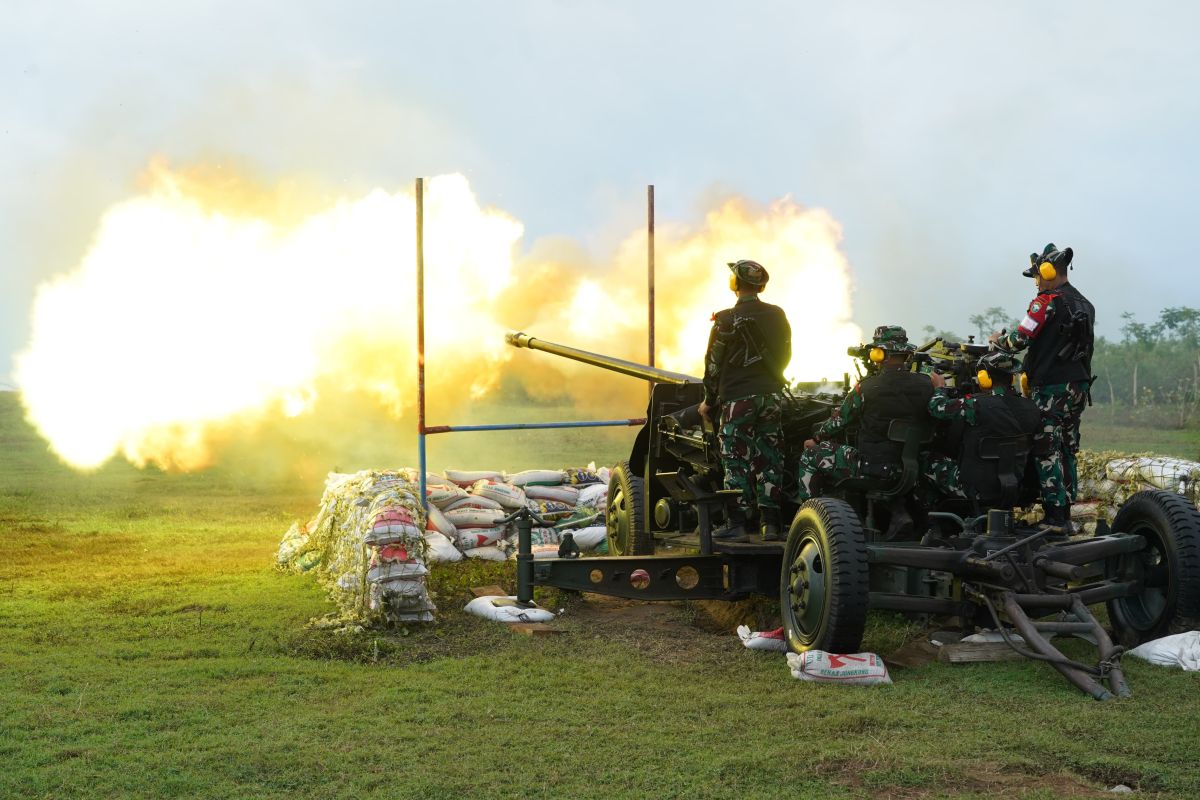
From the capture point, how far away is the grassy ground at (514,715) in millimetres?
5336

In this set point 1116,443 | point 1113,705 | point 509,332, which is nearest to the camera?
point 1113,705

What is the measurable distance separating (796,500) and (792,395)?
943 mm

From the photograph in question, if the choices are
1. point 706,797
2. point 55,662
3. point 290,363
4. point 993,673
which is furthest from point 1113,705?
point 290,363

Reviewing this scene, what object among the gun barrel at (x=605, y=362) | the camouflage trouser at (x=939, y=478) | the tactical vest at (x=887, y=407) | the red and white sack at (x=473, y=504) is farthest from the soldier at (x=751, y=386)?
the red and white sack at (x=473, y=504)

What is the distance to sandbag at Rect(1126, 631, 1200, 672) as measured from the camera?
7.18 metres

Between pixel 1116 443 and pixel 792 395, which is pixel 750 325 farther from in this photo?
pixel 1116 443

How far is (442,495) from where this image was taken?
1277cm

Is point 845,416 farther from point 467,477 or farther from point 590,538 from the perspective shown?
point 467,477

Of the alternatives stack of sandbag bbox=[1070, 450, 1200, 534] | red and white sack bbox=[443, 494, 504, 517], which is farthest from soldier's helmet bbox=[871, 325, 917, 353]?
red and white sack bbox=[443, 494, 504, 517]

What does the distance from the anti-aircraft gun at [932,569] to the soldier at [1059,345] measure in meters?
0.42

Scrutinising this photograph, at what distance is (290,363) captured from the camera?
15594 mm

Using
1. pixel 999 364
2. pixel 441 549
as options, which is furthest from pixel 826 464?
pixel 441 549

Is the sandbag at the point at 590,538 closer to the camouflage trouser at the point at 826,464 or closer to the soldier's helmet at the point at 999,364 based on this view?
the camouflage trouser at the point at 826,464

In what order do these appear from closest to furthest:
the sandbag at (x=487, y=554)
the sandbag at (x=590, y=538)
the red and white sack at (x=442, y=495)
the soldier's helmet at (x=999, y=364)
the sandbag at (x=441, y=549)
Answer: the soldier's helmet at (x=999, y=364) → the sandbag at (x=441, y=549) → the sandbag at (x=487, y=554) → the sandbag at (x=590, y=538) → the red and white sack at (x=442, y=495)
